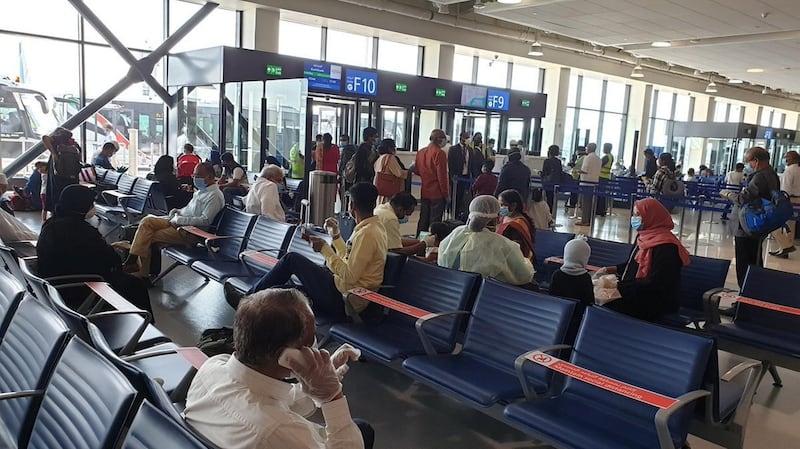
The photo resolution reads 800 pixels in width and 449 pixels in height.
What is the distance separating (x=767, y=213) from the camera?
5648 mm


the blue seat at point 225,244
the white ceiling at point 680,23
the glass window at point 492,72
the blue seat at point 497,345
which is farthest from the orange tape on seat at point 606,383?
the glass window at point 492,72

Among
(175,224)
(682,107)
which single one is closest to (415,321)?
(175,224)

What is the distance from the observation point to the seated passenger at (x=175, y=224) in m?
5.60

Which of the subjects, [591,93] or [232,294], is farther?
[591,93]

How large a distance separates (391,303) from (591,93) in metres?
20.3

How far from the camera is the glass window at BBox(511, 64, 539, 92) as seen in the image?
19.1 m

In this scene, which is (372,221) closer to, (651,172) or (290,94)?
(290,94)

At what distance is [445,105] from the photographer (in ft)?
46.9

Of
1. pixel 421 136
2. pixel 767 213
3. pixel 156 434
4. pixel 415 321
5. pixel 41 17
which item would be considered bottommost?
pixel 415 321

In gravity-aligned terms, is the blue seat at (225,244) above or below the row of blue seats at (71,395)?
below

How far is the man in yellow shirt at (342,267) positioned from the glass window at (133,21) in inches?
380

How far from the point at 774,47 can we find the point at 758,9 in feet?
14.8

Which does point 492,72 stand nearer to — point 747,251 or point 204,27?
point 204,27

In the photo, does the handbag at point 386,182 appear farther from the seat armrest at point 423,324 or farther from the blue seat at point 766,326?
the seat armrest at point 423,324
